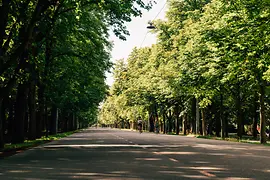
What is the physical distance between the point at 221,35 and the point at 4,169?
53.0 ft

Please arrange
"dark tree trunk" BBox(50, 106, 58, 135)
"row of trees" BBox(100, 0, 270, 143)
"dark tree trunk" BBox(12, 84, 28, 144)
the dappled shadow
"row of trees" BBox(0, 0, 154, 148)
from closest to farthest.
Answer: the dappled shadow < "row of trees" BBox(0, 0, 154, 148) < "row of trees" BBox(100, 0, 270, 143) < "dark tree trunk" BBox(12, 84, 28, 144) < "dark tree trunk" BBox(50, 106, 58, 135)

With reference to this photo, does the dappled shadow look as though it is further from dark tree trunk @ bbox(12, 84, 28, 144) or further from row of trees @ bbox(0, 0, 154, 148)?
dark tree trunk @ bbox(12, 84, 28, 144)

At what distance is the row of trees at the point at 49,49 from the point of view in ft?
56.4

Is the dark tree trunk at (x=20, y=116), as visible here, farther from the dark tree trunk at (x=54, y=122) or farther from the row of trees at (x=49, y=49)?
the dark tree trunk at (x=54, y=122)

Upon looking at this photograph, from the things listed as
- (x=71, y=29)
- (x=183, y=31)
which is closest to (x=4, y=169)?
(x=71, y=29)

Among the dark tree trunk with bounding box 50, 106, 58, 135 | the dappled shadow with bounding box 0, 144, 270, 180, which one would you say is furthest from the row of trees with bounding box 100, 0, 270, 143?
the dappled shadow with bounding box 0, 144, 270, 180

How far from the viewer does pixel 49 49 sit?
28672mm

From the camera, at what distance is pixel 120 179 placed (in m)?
7.89

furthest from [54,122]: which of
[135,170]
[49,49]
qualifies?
[135,170]

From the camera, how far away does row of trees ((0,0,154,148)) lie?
17188 millimetres

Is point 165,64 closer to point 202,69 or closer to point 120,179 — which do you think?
point 202,69

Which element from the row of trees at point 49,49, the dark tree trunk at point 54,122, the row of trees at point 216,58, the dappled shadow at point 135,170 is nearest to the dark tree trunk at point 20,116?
the row of trees at point 49,49

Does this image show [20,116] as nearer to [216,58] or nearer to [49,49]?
[49,49]

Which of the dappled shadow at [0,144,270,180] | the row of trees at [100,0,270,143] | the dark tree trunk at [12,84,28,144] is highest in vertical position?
the row of trees at [100,0,270,143]
